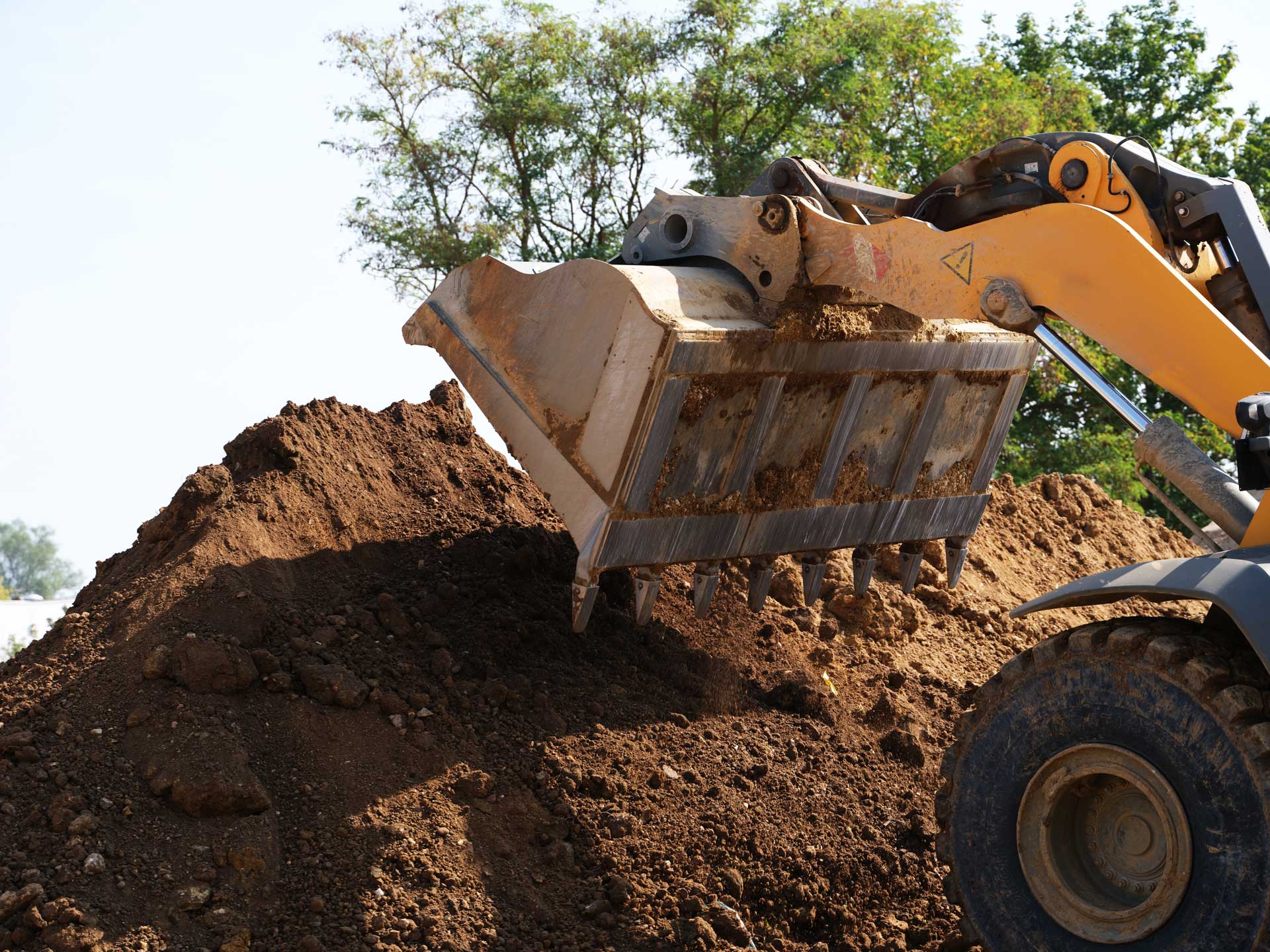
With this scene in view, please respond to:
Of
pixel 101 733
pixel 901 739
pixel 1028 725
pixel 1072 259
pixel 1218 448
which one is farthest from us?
pixel 1218 448

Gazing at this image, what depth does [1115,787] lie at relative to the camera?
343 centimetres

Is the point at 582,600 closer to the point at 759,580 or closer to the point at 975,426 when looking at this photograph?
the point at 759,580

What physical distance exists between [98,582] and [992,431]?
4.27m

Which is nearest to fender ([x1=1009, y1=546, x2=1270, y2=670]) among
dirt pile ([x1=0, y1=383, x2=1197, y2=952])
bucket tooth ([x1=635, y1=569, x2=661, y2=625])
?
dirt pile ([x1=0, y1=383, x2=1197, y2=952])

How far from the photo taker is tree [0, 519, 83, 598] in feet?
238

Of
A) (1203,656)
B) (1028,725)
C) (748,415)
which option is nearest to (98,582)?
(748,415)

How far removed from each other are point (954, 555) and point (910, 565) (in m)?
0.28

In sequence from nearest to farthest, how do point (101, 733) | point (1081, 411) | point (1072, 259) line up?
point (1072, 259), point (101, 733), point (1081, 411)

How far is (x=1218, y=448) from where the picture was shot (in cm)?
1917

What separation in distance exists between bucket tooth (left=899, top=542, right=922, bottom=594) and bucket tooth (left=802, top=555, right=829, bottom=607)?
2.23ft

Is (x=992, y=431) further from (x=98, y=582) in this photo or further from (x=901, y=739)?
(x=98, y=582)

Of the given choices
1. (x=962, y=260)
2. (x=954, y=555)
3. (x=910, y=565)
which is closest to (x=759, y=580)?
(x=910, y=565)

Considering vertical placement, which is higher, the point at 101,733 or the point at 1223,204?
the point at 1223,204

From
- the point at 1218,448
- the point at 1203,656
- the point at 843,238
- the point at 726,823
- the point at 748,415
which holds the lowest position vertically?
the point at 726,823
